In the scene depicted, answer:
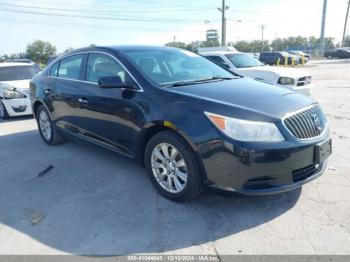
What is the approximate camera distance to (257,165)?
9.97 ft

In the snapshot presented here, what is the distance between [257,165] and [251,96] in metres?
0.86

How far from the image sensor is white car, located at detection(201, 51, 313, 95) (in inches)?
351

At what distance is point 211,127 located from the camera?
3156 millimetres

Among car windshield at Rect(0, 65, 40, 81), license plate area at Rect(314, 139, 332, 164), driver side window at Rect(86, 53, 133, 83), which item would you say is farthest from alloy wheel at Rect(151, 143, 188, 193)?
car windshield at Rect(0, 65, 40, 81)

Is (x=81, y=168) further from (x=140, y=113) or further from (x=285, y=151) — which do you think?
(x=285, y=151)

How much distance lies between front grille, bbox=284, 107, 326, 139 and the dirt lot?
0.79m

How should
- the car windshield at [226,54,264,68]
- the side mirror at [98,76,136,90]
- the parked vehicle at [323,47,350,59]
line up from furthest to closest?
the parked vehicle at [323,47,350,59] < the car windshield at [226,54,264,68] < the side mirror at [98,76,136,90]

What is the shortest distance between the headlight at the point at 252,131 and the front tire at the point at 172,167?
493 millimetres

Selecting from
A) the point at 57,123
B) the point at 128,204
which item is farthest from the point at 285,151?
the point at 57,123

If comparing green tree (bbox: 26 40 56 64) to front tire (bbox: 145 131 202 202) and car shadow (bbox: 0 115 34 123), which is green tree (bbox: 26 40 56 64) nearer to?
car shadow (bbox: 0 115 34 123)

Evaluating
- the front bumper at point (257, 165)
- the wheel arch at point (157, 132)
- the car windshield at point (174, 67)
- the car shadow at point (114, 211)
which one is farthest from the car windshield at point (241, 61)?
the front bumper at point (257, 165)

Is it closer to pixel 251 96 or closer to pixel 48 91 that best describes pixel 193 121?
pixel 251 96

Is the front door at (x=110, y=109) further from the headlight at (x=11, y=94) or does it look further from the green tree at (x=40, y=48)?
the green tree at (x=40, y=48)

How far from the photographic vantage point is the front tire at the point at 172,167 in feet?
11.0
